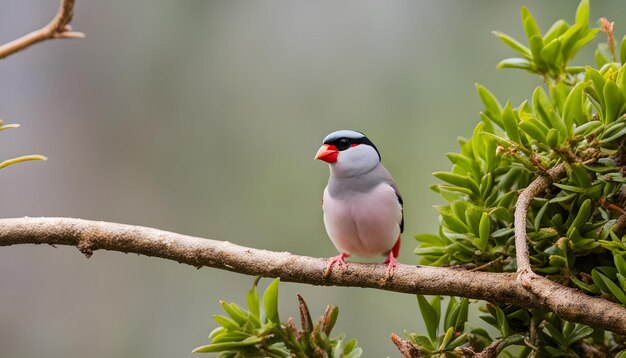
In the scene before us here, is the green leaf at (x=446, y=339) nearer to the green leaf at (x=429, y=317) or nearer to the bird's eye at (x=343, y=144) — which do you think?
the green leaf at (x=429, y=317)

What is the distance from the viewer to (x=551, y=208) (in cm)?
106

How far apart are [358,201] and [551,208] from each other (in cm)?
40

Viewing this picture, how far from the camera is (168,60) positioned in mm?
2652

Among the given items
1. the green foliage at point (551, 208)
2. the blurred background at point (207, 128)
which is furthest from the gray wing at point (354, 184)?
the blurred background at point (207, 128)

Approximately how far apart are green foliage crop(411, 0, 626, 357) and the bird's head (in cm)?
25

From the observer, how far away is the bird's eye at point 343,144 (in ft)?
4.43

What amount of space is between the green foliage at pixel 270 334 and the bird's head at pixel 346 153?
372 millimetres

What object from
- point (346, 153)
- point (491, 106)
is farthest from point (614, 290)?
point (346, 153)

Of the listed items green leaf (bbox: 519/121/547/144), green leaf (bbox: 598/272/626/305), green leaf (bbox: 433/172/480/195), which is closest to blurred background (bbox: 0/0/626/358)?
green leaf (bbox: 433/172/480/195)

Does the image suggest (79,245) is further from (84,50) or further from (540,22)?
(540,22)

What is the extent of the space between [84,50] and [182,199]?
699 millimetres

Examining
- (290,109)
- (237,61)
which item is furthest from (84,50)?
(290,109)

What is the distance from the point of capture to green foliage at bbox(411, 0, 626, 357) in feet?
3.24

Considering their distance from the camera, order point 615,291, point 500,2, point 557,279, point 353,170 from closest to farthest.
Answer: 1. point 615,291
2. point 557,279
3. point 353,170
4. point 500,2
